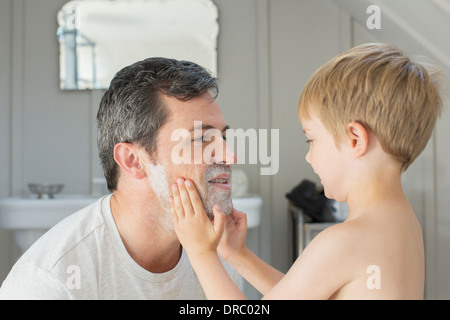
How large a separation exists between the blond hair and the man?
0.30 m

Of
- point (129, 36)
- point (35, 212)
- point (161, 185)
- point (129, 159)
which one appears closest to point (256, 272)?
point (161, 185)

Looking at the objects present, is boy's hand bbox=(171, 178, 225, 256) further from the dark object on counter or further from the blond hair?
the dark object on counter

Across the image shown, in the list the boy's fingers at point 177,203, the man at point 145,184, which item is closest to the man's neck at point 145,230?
the man at point 145,184

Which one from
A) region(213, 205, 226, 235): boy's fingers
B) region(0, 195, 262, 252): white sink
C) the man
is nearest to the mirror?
region(0, 195, 262, 252): white sink

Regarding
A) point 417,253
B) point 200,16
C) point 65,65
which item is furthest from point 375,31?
point 417,253

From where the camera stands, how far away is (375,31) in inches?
94.6

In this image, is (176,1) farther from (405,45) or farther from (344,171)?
(344,171)

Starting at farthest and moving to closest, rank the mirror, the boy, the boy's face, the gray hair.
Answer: the mirror, the gray hair, the boy's face, the boy

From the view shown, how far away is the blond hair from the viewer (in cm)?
79

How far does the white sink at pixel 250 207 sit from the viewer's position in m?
2.17

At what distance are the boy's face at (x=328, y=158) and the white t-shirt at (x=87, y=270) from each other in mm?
453

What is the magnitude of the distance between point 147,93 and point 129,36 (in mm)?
1624

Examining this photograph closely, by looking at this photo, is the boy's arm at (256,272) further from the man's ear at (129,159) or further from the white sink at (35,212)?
the white sink at (35,212)

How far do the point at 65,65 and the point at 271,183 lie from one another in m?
1.36
